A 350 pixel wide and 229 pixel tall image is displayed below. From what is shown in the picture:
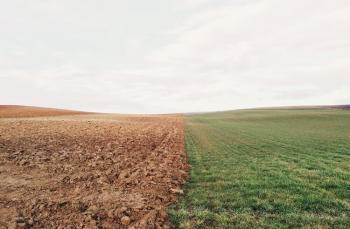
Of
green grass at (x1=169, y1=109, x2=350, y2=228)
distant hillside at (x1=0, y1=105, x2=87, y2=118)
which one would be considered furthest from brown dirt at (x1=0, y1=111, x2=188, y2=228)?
distant hillside at (x1=0, y1=105, x2=87, y2=118)

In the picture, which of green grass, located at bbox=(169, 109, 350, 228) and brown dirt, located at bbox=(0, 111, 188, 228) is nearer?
green grass, located at bbox=(169, 109, 350, 228)

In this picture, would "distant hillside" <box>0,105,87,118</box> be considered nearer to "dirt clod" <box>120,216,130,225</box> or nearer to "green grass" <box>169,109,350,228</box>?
"green grass" <box>169,109,350,228</box>

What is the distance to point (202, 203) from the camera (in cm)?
923

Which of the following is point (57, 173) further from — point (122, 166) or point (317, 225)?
point (317, 225)

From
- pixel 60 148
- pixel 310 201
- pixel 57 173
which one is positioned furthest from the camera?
pixel 60 148

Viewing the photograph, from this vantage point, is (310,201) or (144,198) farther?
(144,198)

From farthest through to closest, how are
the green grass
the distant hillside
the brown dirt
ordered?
the distant hillside, the brown dirt, the green grass

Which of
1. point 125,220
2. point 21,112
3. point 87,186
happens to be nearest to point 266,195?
point 125,220

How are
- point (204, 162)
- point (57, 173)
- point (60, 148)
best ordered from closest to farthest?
point (57, 173) → point (204, 162) → point (60, 148)

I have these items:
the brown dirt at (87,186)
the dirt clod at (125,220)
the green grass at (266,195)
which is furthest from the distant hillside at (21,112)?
the dirt clod at (125,220)

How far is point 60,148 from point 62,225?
12.4m

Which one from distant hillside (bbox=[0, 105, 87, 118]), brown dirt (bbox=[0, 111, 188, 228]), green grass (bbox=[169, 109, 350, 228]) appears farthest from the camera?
distant hillside (bbox=[0, 105, 87, 118])

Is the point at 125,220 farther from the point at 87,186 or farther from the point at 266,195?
the point at 266,195

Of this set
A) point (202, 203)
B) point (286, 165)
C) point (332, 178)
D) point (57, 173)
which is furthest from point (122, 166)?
point (332, 178)
